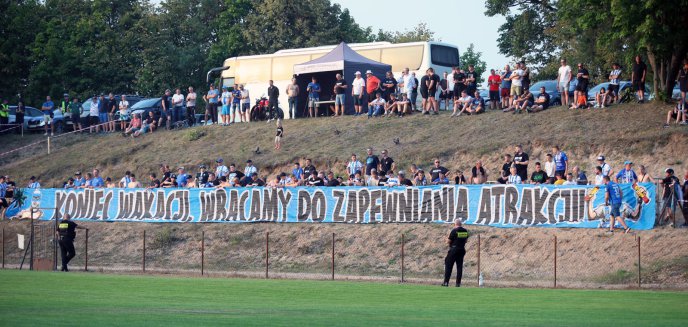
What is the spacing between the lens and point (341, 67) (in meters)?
47.0

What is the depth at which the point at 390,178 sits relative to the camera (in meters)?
35.7

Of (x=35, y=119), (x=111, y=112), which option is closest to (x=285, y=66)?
(x=111, y=112)

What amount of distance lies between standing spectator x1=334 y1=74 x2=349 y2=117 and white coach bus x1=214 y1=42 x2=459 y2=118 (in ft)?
2.99

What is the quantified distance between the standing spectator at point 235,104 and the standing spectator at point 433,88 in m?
10.2

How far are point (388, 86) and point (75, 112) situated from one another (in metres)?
19.0

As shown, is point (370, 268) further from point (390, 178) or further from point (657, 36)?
point (657, 36)

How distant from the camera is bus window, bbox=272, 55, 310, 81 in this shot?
5147 centimetres

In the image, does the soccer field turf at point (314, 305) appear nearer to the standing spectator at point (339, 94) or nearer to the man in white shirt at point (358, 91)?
the man in white shirt at point (358, 91)

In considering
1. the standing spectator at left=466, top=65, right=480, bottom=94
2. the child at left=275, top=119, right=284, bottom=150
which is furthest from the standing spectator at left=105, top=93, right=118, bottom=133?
the standing spectator at left=466, top=65, right=480, bottom=94

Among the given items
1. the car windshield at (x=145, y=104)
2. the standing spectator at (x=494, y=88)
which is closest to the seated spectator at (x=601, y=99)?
the standing spectator at (x=494, y=88)

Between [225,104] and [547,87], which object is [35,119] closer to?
[225,104]

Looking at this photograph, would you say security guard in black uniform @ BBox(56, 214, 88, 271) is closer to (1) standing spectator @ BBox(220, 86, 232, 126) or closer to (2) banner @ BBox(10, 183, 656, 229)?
(2) banner @ BBox(10, 183, 656, 229)

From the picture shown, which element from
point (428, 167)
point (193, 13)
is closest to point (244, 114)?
point (428, 167)

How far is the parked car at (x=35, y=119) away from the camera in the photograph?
2266 inches
